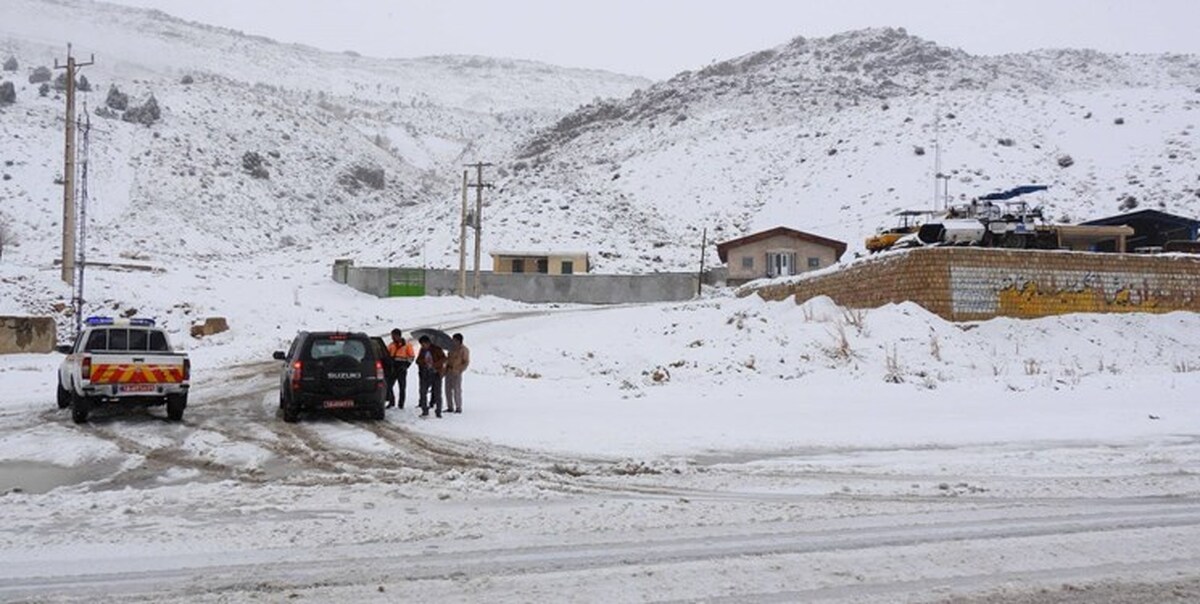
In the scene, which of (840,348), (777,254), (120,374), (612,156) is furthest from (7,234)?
(840,348)

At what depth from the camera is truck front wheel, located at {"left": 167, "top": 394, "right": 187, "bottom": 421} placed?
47.8 feet

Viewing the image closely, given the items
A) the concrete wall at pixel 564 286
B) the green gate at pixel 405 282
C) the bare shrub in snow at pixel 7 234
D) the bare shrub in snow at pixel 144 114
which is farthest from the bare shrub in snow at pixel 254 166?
the green gate at pixel 405 282

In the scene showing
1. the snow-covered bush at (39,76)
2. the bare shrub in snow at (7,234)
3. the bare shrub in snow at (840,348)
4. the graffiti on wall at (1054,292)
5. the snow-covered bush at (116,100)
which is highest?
the snow-covered bush at (39,76)

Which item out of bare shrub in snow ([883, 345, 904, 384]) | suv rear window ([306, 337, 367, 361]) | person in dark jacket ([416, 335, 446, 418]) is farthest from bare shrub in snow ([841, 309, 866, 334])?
suv rear window ([306, 337, 367, 361])

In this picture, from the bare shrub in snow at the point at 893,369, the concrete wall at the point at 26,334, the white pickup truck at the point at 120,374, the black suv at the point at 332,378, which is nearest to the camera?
the white pickup truck at the point at 120,374

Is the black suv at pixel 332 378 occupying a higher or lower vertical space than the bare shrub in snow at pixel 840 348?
lower

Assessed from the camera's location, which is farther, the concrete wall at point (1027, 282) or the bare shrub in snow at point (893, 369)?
the concrete wall at point (1027, 282)

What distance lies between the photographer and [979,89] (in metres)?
88.2

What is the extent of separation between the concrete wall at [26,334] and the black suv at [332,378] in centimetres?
1544

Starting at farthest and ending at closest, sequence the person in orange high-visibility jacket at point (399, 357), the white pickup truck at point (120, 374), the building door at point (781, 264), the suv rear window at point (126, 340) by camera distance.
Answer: the building door at point (781, 264), the person in orange high-visibility jacket at point (399, 357), the suv rear window at point (126, 340), the white pickup truck at point (120, 374)

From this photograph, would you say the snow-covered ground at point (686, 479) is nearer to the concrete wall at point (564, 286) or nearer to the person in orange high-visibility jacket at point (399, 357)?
the person in orange high-visibility jacket at point (399, 357)

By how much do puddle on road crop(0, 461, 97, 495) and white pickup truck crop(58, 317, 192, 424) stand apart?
3.47 m

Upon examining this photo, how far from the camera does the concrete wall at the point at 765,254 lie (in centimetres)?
5384

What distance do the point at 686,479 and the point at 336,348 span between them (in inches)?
295
